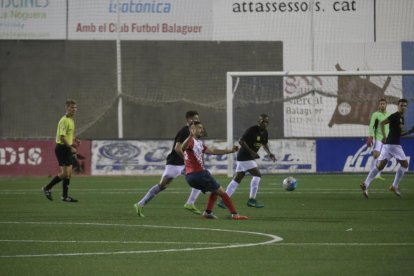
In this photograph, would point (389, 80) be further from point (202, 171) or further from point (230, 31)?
point (202, 171)

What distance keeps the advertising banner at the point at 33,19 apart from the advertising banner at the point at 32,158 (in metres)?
9.66

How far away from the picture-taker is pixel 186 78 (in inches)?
1820

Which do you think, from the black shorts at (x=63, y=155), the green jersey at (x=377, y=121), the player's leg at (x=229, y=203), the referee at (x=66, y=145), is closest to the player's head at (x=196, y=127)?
the player's leg at (x=229, y=203)

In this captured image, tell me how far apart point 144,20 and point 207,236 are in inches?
1135

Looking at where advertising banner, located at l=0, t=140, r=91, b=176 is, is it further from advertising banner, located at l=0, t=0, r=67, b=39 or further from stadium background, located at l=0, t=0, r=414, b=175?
advertising banner, located at l=0, t=0, r=67, b=39

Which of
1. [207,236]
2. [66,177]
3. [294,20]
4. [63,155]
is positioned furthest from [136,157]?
[207,236]

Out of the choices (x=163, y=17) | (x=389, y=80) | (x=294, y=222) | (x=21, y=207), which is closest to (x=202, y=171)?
(x=294, y=222)

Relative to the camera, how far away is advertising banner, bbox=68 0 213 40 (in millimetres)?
42781

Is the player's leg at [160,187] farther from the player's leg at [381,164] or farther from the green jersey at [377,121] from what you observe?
the green jersey at [377,121]

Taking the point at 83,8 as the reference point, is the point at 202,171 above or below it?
below

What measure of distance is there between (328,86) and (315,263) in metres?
26.3

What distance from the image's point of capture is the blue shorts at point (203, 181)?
57.9 feet

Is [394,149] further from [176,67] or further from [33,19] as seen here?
[176,67]

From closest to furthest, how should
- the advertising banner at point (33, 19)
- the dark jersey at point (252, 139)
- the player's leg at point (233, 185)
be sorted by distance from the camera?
1. the player's leg at point (233, 185)
2. the dark jersey at point (252, 139)
3. the advertising banner at point (33, 19)
